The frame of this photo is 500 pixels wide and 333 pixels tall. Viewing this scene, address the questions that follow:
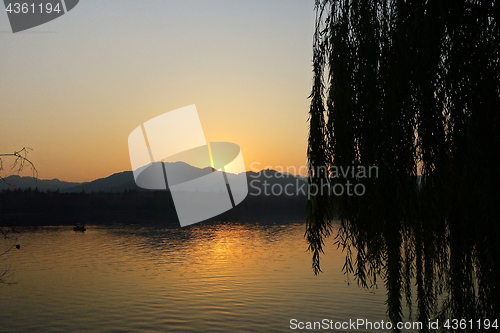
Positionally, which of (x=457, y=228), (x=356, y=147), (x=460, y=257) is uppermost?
(x=356, y=147)

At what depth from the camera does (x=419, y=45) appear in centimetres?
404

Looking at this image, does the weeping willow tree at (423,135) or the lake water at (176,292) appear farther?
the lake water at (176,292)

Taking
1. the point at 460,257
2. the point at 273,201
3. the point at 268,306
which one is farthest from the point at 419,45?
the point at 273,201

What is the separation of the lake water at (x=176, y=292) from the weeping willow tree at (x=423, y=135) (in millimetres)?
5629

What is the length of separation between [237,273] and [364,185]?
591 inches

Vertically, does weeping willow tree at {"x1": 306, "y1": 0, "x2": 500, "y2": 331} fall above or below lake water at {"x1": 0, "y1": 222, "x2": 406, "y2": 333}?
above

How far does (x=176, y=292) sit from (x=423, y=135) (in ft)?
40.7

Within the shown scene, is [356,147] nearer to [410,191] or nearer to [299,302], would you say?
[410,191]

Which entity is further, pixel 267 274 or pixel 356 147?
pixel 267 274

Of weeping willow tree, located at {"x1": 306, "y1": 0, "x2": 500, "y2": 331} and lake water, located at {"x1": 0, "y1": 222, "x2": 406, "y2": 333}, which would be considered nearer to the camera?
weeping willow tree, located at {"x1": 306, "y1": 0, "x2": 500, "y2": 331}

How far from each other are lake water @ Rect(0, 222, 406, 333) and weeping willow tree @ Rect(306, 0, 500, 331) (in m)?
5.63

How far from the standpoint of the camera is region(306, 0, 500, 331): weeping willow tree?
12.8ft

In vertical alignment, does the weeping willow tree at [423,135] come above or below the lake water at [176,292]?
above

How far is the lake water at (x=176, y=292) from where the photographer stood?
10.9 metres
